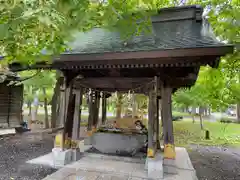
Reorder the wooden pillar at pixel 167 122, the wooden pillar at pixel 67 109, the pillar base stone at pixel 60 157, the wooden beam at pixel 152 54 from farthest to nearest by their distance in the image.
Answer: the wooden pillar at pixel 67 109 → the wooden pillar at pixel 167 122 → the pillar base stone at pixel 60 157 → the wooden beam at pixel 152 54

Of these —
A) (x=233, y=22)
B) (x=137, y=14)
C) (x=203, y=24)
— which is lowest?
(x=137, y=14)

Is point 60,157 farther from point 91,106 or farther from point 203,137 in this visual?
point 203,137

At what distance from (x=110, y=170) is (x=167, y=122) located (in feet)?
5.94

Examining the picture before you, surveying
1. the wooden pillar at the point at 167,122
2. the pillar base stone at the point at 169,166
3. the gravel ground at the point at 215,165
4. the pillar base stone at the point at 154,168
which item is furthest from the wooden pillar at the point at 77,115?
the gravel ground at the point at 215,165

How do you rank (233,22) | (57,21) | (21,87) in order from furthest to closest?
(21,87), (233,22), (57,21)

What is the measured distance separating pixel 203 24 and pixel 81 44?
3.09 metres

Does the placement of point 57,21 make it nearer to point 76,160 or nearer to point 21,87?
→ point 76,160

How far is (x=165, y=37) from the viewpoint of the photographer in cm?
447

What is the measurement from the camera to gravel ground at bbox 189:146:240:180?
174 inches

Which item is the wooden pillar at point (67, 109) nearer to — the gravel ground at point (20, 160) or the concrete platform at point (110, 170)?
the concrete platform at point (110, 170)

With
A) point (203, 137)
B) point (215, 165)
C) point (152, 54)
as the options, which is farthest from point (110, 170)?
point (203, 137)

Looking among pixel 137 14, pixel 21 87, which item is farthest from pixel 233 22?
pixel 21 87

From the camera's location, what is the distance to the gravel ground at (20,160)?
12.9 feet

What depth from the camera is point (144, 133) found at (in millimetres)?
5539
